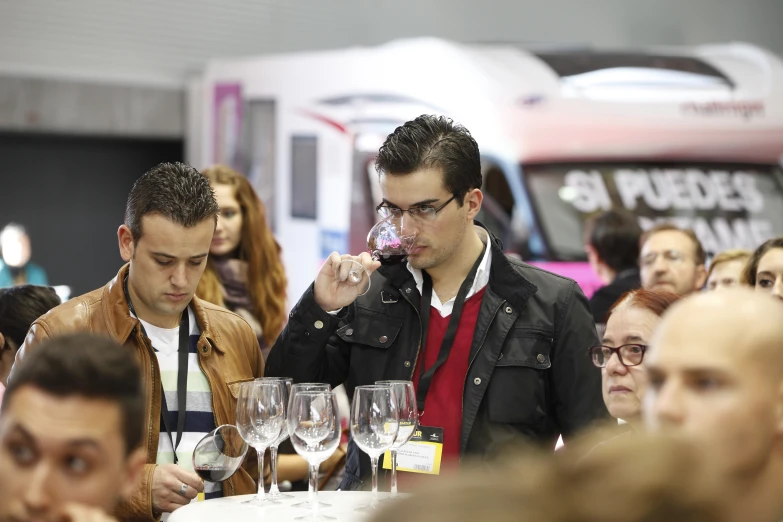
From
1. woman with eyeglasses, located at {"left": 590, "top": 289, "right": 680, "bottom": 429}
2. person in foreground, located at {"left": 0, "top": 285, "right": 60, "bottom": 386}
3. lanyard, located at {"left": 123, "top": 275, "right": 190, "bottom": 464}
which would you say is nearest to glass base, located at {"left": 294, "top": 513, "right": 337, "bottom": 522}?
lanyard, located at {"left": 123, "top": 275, "right": 190, "bottom": 464}

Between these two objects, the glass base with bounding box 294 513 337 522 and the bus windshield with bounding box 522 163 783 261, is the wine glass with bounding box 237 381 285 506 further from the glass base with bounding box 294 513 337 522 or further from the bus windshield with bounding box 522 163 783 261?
the bus windshield with bounding box 522 163 783 261

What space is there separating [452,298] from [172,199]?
0.93 m

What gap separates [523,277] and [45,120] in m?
7.65

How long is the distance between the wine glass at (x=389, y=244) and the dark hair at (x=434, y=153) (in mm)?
169

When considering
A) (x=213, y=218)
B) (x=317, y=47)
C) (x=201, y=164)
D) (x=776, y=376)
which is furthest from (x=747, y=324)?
(x=317, y=47)

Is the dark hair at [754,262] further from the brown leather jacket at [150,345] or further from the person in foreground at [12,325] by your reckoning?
the person in foreground at [12,325]

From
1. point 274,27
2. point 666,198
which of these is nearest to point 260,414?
point 666,198

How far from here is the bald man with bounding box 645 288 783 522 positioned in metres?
1.65

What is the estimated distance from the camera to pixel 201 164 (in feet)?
32.8

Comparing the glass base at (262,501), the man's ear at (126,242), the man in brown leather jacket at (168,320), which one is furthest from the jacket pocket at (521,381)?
the man's ear at (126,242)

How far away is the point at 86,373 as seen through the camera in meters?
1.81

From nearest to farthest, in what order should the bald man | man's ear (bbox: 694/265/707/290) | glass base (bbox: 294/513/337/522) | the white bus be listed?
the bald man → glass base (bbox: 294/513/337/522) → man's ear (bbox: 694/265/707/290) → the white bus

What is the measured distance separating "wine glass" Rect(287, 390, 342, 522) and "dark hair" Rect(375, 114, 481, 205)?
84cm

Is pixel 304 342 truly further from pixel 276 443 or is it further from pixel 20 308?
pixel 20 308
